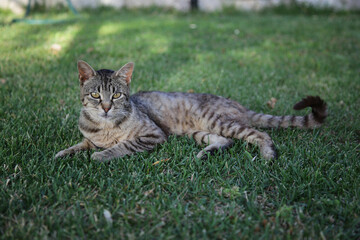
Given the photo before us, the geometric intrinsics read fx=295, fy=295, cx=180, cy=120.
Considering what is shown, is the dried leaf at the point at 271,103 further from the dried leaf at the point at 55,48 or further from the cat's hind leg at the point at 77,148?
the dried leaf at the point at 55,48

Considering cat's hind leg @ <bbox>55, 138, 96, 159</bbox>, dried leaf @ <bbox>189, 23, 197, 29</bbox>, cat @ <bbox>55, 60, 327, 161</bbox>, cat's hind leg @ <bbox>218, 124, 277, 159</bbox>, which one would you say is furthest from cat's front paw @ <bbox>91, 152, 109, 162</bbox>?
dried leaf @ <bbox>189, 23, 197, 29</bbox>

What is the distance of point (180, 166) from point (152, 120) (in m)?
0.88

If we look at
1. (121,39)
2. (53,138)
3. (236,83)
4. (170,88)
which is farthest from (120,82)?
(121,39)

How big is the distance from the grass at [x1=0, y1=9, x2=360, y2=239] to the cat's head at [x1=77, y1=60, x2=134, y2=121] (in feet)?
1.53

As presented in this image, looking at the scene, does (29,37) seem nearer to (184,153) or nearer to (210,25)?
(210,25)

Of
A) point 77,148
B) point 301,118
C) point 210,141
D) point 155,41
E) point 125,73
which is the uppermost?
point 125,73

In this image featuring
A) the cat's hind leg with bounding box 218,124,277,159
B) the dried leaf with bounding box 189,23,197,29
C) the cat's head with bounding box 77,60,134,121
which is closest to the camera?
the cat's hind leg with bounding box 218,124,277,159

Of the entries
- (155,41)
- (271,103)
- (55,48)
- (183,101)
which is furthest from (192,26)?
(183,101)

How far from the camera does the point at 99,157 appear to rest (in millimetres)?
2678

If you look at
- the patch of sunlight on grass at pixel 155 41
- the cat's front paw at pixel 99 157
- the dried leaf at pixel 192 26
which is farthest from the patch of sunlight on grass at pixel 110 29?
the cat's front paw at pixel 99 157

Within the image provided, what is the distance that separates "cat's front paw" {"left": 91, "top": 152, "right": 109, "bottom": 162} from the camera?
8.73 ft

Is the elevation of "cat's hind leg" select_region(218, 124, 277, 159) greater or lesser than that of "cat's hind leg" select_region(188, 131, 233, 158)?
greater

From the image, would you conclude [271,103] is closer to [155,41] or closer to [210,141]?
[210,141]

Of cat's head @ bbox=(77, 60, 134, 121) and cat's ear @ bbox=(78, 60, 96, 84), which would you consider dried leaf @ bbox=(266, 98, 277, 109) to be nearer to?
cat's head @ bbox=(77, 60, 134, 121)
